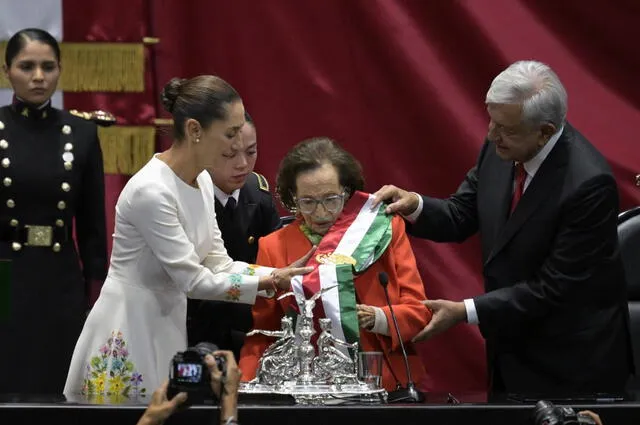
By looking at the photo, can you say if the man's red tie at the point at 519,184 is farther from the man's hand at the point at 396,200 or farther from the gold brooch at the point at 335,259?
the gold brooch at the point at 335,259

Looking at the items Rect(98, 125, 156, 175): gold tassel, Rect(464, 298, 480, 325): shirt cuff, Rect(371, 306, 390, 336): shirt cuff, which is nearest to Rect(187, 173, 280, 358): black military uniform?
Rect(371, 306, 390, 336): shirt cuff

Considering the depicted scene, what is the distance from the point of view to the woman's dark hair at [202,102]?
2973 mm

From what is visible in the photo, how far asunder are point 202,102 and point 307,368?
0.71 m

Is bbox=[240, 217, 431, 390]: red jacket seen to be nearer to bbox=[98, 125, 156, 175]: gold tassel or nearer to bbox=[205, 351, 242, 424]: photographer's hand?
bbox=[205, 351, 242, 424]: photographer's hand

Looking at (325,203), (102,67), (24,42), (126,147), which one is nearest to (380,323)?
(325,203)

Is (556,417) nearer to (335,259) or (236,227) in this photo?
(335,259)

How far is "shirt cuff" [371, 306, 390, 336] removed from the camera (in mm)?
3004

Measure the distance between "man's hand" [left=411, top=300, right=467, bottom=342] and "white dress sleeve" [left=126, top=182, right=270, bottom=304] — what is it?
1.45ft

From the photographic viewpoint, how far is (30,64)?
3605mm

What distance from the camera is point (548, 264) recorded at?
3107 mm

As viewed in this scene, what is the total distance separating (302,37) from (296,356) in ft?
6.87

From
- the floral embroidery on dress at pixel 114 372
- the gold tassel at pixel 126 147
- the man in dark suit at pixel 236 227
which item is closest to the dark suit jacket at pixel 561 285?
the man in dark suit at pixel 236 227

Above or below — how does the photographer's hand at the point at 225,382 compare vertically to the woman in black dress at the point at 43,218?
below

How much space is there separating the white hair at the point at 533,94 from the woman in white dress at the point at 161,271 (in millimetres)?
664
